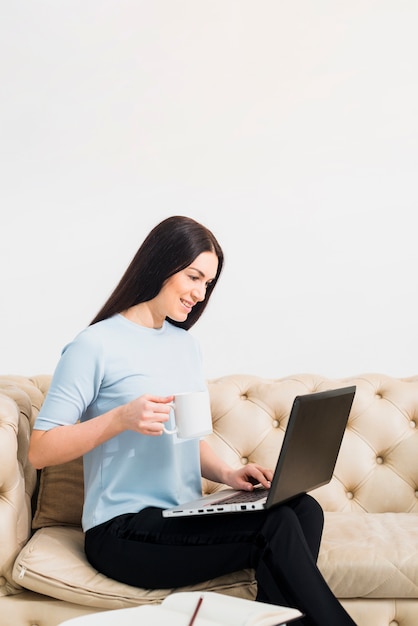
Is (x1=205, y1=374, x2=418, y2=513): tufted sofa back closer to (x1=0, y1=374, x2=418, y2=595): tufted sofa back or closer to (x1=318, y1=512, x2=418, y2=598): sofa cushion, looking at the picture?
(x1=0, y1=374, x2=418, y2=595): tufted sofa back

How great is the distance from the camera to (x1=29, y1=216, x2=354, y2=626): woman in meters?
1.48

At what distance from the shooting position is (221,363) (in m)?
2.67

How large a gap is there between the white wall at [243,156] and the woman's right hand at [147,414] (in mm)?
1151

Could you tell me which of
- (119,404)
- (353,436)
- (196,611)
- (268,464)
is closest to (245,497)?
(119,404)

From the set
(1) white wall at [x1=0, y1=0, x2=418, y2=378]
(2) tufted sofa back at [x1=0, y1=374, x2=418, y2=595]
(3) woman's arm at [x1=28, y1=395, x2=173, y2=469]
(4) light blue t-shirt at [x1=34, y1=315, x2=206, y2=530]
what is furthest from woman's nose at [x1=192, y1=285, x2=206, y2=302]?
(1) white wall at [x1=0, y1=0, x2=418, y2=378]

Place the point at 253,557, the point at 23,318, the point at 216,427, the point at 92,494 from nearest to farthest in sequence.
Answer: the point at 253,557 → the point at 92,494 → the point at 216,427 → the point at 23,318

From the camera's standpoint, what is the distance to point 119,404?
5.66 ft

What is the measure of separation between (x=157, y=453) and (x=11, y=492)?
34 centimetres

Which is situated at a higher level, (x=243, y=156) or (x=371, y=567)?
(x=243, y=156)

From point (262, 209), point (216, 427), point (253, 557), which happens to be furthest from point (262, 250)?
point (253, 557)

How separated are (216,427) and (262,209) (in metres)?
0.85

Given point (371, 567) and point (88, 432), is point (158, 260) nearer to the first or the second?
point (88, 432)

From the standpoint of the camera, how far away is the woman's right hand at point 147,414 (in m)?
1.50

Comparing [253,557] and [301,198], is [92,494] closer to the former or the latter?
[253,557]
